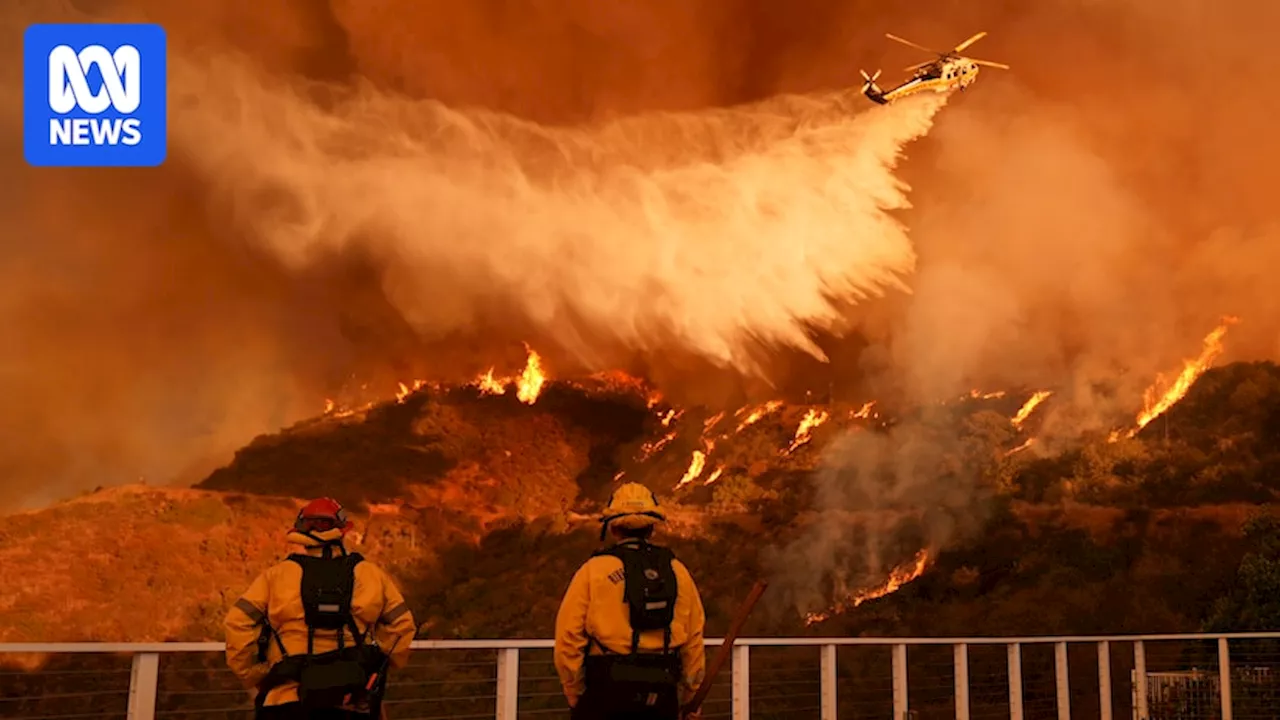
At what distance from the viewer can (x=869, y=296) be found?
35906mm

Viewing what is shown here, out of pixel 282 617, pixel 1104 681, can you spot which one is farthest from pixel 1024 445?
pixel 282 617

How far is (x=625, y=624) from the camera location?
5.41 m

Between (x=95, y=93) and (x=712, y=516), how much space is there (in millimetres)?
23426

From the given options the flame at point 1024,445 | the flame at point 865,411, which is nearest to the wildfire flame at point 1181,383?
the flame at point 1024,445

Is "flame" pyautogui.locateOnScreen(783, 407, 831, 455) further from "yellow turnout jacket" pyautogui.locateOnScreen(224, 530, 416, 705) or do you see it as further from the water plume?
"yellow turnout jacket" pyautogui.locateOnScreen(224, 530, 416, 705)

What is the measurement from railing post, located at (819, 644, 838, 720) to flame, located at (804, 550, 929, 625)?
2755 centimetres

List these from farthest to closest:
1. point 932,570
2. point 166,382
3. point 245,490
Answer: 1. point 932,570
2. point 245,490
3. point 166,382

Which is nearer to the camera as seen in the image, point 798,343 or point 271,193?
point 271,193

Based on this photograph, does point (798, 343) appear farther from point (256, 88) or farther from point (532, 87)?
point (256, 88)

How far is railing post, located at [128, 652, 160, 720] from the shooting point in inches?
236

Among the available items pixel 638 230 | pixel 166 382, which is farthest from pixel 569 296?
pixel 166 382

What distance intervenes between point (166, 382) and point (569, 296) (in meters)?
10.6

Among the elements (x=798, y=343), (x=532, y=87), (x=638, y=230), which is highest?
(x=532, y=87)

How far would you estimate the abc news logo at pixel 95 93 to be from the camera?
→ 719 inches
